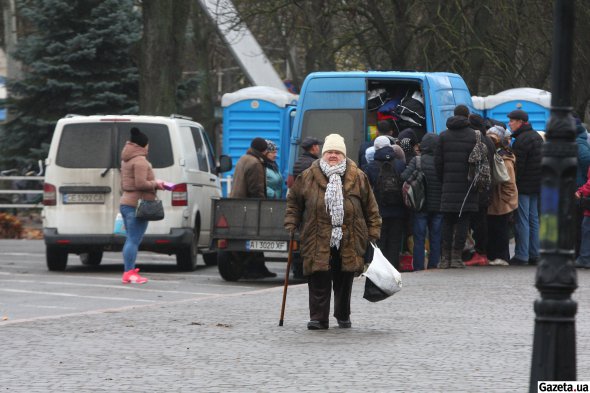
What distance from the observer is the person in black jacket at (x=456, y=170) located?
692 inches

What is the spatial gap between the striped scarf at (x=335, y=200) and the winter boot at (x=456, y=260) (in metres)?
6.63

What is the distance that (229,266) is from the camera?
719 inches

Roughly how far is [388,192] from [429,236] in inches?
54.0

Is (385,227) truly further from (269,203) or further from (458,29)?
(458,29)

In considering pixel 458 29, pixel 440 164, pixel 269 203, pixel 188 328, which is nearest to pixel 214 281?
pixel 269 203

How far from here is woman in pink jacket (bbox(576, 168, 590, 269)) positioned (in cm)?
1792

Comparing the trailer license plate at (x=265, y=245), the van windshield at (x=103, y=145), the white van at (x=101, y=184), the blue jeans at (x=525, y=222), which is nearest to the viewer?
the trailer license plate at (x=265, y=245)

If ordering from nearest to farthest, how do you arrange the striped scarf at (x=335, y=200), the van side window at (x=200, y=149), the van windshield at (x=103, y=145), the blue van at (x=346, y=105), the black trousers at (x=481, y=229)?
the striped scarf at (x=335, y=200)
the black trousers at (x=481, y=229)
the blue van at (x=346, y=105)
the van windshield at (x=103, y=145)
the van side window at (x=200, y=149)

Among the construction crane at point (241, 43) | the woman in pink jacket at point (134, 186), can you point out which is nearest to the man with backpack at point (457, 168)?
the woman in pink jacket at point (134, 186)

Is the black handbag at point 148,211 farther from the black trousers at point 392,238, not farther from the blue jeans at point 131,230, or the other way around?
the black trousers at point 392,238

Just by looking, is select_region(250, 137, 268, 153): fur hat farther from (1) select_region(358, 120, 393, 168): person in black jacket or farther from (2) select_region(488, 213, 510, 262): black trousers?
(2) select_region(488, 213, 510, 262): black trousers

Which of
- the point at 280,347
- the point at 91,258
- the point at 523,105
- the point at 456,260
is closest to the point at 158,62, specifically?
the point at 523,105

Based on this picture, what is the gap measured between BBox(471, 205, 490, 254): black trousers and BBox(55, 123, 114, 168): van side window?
15.2 feet

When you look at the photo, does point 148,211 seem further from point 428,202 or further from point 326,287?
point 326,287
